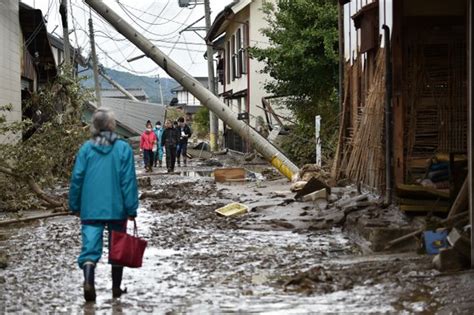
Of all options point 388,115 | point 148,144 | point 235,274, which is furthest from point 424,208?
point 148,144

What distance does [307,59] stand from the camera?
85.6 ft

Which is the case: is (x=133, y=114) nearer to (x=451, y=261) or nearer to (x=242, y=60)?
(x=242, y=60)

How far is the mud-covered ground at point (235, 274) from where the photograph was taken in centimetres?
705

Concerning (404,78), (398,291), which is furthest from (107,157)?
(404,78)

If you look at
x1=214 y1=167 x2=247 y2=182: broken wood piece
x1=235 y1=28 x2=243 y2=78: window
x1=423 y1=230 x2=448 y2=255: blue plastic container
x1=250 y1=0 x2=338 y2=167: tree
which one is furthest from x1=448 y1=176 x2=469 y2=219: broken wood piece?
x1=235 y1=28 x2=243 y2=78: window

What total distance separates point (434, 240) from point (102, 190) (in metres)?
3.50

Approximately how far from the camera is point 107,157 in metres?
7.62

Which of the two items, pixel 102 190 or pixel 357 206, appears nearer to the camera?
pixel 102 190

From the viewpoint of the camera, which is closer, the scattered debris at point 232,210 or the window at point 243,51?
the scattered debris at point 232,210

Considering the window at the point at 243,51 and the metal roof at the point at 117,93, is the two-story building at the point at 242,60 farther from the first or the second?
the metal roof at the point at 117,93

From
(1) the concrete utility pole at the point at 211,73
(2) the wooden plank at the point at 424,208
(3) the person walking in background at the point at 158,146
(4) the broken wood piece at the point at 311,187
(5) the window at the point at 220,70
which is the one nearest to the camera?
(2) the wooden plank at the point at 424,208

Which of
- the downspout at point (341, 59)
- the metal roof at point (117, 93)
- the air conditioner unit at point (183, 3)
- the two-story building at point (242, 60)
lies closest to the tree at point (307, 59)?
the downspout at point (341, 59)

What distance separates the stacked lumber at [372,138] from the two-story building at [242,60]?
18036 millimetres

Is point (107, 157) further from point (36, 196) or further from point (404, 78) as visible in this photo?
point (36, 196)
